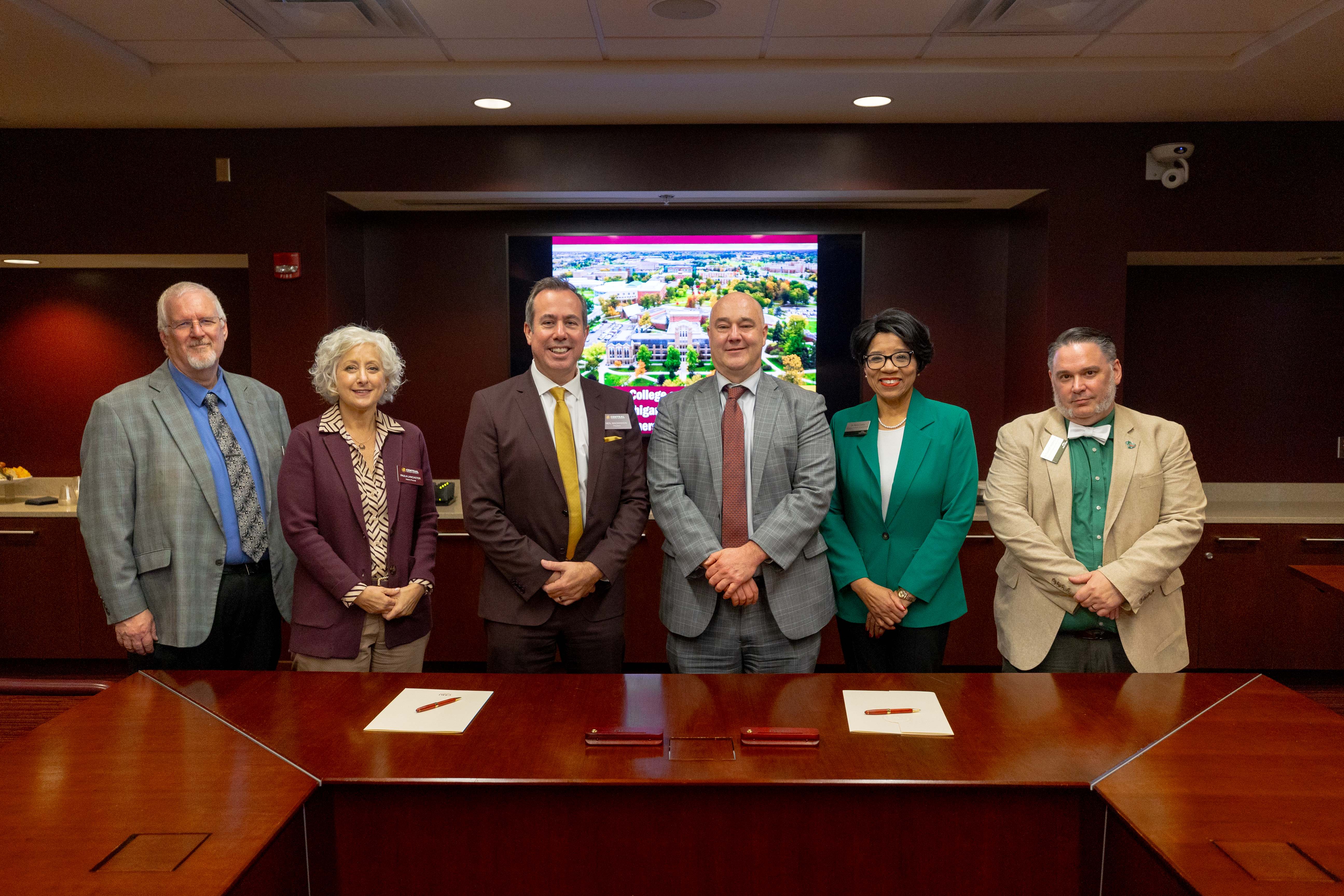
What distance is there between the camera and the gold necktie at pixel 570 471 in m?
2.72

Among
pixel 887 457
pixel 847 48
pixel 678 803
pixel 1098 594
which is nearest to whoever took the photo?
pixel 678 803

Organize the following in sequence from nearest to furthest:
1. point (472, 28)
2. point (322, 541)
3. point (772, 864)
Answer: point (772, 864)
point (322, 541)
point (472, 28)

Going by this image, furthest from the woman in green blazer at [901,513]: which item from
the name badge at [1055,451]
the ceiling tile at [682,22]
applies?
the ceiling tile at [682,22]

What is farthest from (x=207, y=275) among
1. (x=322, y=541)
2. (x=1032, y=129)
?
(x=1032, y=129)

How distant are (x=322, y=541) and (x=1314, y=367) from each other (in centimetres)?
531

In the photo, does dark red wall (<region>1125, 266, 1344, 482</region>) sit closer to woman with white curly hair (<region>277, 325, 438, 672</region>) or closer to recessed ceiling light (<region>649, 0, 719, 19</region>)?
recessed ceiling light (<region>649, 0, 719, 19</region>)

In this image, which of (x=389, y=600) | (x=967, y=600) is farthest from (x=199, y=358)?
(x=967, y=600)

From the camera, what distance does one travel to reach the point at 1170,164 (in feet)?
13.6

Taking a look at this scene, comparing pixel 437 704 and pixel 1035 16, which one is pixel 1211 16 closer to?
pixel 1035 16

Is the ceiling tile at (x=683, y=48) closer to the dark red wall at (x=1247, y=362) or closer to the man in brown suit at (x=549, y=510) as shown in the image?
the man in brown suit at (x=549, y=510)

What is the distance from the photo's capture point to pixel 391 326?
484 centimetres

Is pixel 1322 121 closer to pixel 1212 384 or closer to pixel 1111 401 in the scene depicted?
pixel 1212 384

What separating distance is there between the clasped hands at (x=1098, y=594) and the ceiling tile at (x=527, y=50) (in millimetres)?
2595

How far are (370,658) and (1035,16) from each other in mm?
3152
